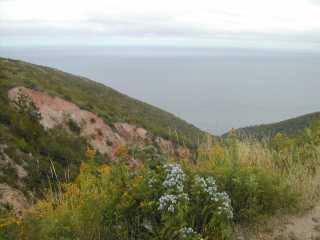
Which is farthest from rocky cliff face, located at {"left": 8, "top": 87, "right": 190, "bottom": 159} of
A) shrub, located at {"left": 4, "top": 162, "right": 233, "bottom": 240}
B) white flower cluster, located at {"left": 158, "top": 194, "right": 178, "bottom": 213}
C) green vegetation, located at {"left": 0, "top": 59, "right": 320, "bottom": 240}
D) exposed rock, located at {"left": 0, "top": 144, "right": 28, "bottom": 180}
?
white flower cluster, located at {"left": 158, "top": 194, "right": 178, "bottom": 213}

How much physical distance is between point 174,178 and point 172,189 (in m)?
0.18

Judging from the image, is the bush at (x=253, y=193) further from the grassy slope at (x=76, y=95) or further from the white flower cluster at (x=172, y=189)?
the grassy slope at (x=76, y=95)

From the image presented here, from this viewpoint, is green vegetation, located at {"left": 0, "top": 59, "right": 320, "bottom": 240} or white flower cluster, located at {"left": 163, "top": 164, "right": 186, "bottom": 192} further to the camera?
white flower cluster, located at {"left": 163, "top": 164, "right": 186, "bottom": 192}

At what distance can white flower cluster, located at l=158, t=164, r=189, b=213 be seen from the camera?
11.1ft

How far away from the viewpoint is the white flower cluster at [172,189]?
3.38 metres

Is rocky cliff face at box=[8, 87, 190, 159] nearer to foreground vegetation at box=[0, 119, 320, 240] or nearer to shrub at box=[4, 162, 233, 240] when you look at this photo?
foreground vegetation at box=[0, 119, 320, 240]

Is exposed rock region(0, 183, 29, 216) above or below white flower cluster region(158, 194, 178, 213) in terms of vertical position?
below

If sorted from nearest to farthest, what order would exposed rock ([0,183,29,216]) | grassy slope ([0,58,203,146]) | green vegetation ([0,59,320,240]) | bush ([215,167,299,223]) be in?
1. green vegetation ([0,59,320,240])
2. bush ([215,167,299,223])
3. exposed rock ([0,183,29,216])
4. grassy slope ([0,58,203,146])

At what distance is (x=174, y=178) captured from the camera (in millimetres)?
3693

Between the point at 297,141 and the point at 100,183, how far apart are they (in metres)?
4.21

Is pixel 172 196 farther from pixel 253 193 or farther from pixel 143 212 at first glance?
pixel 253 193

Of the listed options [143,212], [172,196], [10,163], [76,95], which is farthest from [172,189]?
[76,95]

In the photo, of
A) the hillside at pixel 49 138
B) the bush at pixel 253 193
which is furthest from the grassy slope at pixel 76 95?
the bush at pixel 253 193

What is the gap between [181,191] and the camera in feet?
11.6
